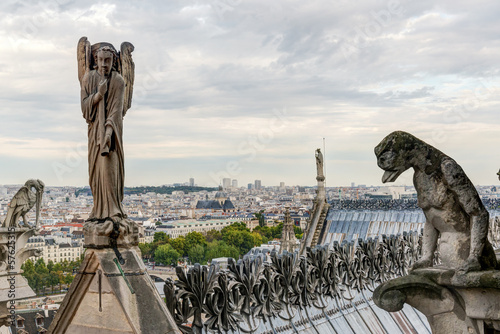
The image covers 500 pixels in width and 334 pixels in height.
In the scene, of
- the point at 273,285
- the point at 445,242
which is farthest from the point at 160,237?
the point at 445,242

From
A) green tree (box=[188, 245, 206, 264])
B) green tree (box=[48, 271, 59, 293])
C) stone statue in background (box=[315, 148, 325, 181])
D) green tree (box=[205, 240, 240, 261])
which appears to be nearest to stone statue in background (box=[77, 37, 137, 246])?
stone statue in background (box=[315, 148, 325, 181])

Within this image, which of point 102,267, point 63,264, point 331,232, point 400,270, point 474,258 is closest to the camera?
point 474,258

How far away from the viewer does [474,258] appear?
4953 mm

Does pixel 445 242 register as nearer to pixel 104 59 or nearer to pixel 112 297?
pixel 112 297

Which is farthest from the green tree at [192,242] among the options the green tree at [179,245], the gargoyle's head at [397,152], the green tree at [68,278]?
the gargoyle's head at [397,152]

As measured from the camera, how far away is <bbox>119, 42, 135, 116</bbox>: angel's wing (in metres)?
6.63

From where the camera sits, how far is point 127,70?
672cm

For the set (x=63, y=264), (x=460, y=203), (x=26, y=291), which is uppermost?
(x=460, y=203)

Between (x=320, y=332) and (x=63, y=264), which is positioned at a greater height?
(x=320, y=332)

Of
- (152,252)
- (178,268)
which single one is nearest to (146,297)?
(178,268)

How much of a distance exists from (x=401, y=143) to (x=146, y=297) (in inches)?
113

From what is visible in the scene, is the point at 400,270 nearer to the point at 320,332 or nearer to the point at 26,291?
the point at 320,332

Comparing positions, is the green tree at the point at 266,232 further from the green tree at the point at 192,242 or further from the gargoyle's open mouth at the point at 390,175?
the gargoyle's open mouth at the point at 390,175

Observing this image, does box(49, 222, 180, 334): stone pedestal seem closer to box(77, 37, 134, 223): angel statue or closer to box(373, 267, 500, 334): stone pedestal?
box(77, 37, 134, 223): angel statue
